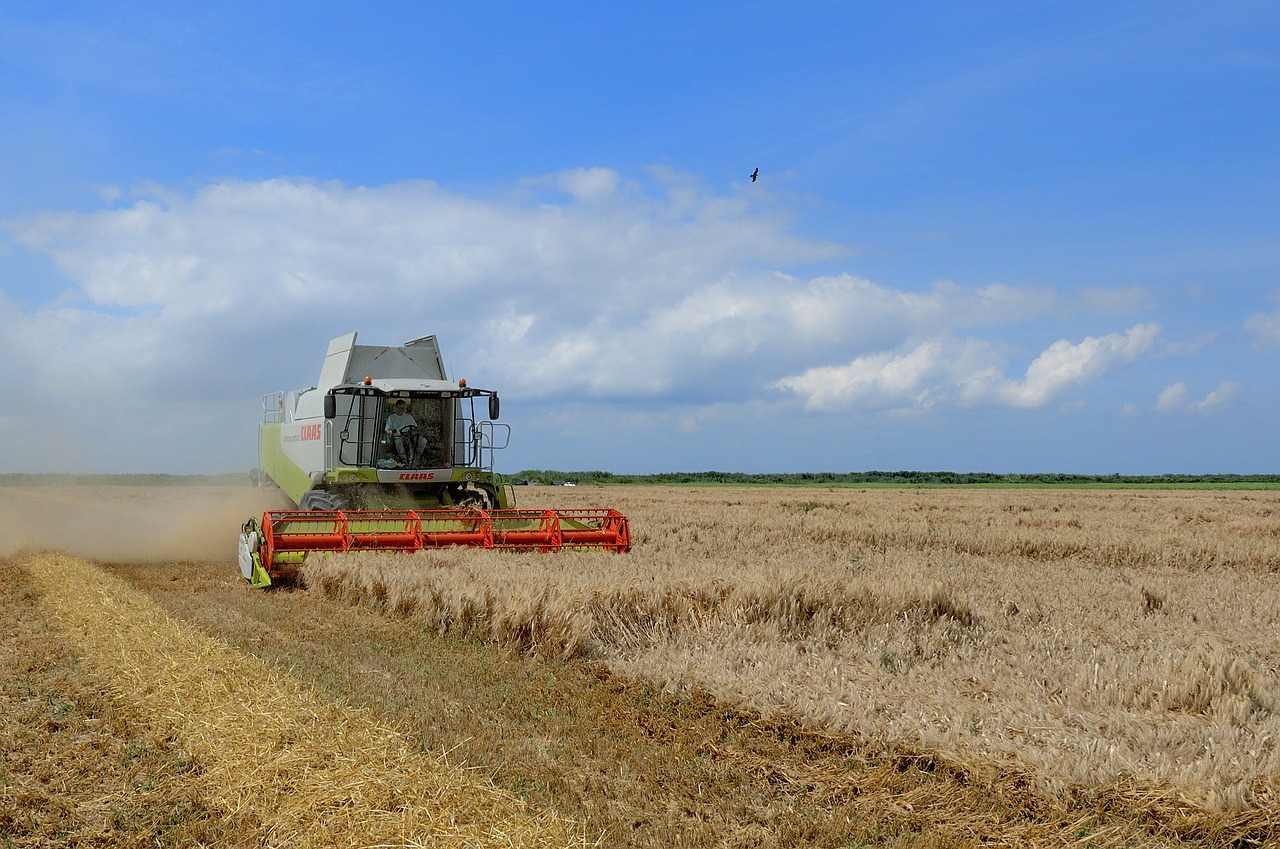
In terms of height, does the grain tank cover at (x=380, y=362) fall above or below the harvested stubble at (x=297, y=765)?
above

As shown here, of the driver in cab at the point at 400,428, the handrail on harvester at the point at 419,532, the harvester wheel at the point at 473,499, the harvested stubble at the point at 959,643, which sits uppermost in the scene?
the driver in cab at the point at 400,428

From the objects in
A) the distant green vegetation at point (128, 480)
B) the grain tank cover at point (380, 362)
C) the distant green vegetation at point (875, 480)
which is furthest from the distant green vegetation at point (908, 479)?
the grain tank cover at point (380, 362)

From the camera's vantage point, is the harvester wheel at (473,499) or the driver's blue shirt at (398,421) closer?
the driver's blue shirt at (398,421)

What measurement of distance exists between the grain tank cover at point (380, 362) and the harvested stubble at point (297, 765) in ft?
Answer: 26.4

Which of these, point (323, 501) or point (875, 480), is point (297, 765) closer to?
point (323, 501)

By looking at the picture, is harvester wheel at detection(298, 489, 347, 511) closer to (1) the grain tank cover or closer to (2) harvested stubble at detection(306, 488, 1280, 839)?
(1) the grain tank cover

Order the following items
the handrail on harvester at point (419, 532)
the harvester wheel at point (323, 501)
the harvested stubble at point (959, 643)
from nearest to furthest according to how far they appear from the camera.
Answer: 1. the harvested stubble at point (959, 643)
2. the handrail on harvester at point (419, 532)
3. the harvester wheel at point (323, 501)

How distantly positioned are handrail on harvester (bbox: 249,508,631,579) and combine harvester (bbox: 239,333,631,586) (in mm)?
14

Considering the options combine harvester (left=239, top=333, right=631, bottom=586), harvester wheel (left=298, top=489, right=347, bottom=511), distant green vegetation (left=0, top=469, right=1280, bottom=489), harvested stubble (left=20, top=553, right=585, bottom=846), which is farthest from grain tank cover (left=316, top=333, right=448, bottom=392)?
distant green vegetation (left=0, top=469, right=1280, bottom=489)

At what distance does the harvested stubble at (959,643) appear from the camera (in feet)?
13.6

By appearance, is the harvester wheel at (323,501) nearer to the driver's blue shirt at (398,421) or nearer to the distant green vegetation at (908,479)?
the driver's blue shirt at (398,421)

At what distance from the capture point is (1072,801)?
3934 mm

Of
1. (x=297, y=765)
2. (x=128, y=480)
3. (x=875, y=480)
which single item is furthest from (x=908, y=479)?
(x=297, y=765)

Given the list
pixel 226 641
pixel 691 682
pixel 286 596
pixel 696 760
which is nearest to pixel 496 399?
pixel 286 596
